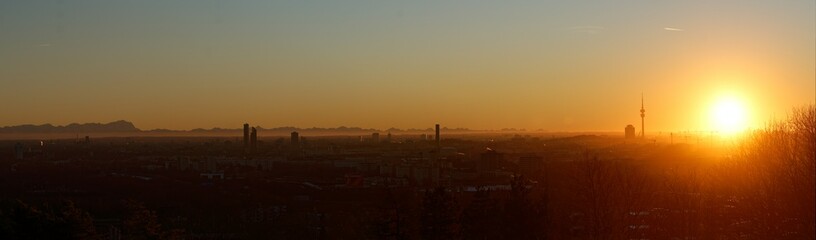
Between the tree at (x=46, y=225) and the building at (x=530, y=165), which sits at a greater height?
the building at (x=530, y=165)

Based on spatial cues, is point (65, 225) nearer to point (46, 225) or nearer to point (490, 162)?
point (46, 225)

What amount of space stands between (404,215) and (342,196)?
1809 cm

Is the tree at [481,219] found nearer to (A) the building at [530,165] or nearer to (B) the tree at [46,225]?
(B) the tree at [46,225]

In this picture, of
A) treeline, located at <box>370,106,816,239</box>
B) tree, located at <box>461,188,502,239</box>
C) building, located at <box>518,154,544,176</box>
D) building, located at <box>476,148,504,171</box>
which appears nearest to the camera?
treeline, located at <box>370,106,816,239</box>

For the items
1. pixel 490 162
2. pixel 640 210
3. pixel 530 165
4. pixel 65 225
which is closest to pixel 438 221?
pixel 640 210

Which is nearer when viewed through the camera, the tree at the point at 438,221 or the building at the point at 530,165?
the tree at the point at 438,221

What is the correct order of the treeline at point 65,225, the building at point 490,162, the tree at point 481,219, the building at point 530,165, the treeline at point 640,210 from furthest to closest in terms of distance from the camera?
the building at point 490,162 → the building at point 530,165 → the tree at point 481,219 → the treeline at point 65,225 → the treeline at point 640,210

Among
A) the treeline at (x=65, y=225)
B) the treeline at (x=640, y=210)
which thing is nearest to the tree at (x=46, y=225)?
the treeline at (x=65, y=225)

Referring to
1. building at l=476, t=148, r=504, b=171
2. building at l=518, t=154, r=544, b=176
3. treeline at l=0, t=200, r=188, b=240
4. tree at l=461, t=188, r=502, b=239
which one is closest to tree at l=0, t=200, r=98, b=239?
treeline at l=0, t=200, r=188, b=240

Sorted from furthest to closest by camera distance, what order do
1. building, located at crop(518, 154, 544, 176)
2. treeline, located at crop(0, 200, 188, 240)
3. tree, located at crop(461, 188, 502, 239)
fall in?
1. building, located at crop(518, 154, 544, 176)
2. tree, located at crop(461, 188, 502, 239)
3. treeline, located at crop(0, 200, 188, 240)

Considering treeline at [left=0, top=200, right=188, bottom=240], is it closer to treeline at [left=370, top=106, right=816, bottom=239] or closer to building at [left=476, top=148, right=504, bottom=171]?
treeline at [left=370, top=106, right=816, bottom=239]

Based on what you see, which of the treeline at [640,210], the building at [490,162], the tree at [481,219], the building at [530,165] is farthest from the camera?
the building at [490,162]

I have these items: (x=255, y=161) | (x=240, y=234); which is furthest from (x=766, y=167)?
(x=255, y=161)

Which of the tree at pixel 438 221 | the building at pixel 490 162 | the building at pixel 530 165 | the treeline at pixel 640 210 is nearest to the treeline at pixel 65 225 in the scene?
the treeline at pixel 640 210
